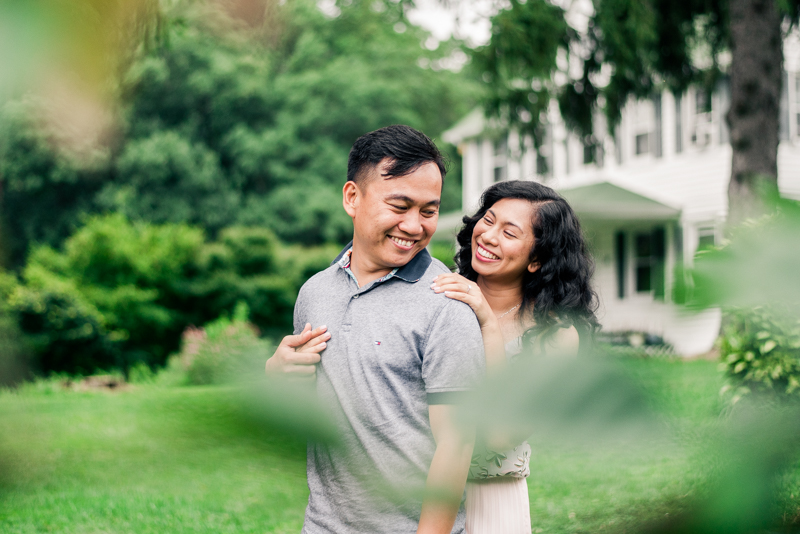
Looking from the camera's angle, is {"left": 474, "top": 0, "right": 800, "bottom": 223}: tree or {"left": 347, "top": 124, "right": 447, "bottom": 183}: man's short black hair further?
{"left": 474, "top": 0, "right": 800, "bottom": 223}: tree

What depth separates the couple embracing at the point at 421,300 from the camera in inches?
54.3

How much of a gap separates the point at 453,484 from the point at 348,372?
2.34 ft

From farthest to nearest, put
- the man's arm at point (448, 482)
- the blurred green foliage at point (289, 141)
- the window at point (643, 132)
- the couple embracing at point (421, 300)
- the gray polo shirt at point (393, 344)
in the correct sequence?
1. the blurred green foliage at point (289, 141)
2. the window at point (643, 132)
3. the couple embracing at point (421, 300)
4. the gray polo shirt at point (393, 344)
5. the man's arm at point (448, 482)

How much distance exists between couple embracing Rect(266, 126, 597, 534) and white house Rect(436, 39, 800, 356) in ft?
0.79

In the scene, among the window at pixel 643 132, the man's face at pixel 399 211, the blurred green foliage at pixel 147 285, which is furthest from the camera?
the window at pixel 643 132

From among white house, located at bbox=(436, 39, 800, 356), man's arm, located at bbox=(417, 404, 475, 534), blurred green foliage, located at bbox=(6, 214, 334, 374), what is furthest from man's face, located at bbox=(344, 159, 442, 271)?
blurred green foliage, located at bbox=(6, 214, 334, 374)

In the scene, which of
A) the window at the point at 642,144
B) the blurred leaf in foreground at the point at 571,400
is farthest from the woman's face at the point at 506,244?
the window at the point at 642,144

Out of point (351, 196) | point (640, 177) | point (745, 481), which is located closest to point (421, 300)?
point (351, 196)

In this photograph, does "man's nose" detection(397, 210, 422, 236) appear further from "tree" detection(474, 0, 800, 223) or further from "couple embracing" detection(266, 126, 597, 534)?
"tree" detection(474, 0, 800, 223)

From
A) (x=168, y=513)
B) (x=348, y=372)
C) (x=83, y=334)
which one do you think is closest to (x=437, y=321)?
(x=348, y=372)

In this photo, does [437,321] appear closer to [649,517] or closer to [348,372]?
[348,372]

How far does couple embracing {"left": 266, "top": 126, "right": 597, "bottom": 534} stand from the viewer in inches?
54.3

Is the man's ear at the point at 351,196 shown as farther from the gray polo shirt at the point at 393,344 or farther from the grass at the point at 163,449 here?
the grass at the point at 163,449

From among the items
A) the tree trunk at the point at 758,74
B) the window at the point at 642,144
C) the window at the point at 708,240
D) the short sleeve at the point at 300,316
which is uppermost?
the window at the point at 642,144
